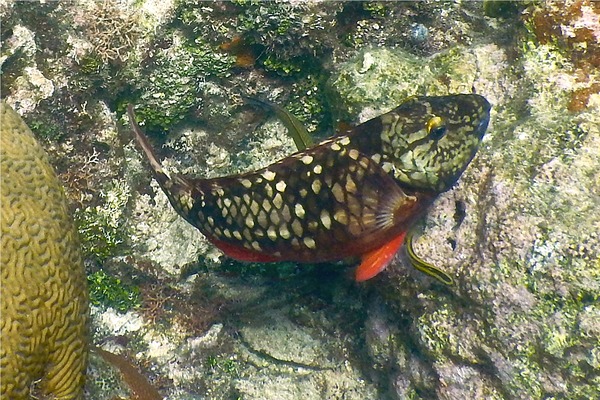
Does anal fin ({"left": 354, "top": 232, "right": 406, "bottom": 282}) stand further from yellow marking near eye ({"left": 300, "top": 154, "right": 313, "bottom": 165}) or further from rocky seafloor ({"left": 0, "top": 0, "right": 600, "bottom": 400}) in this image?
yellow marking near eye ({"left": 300, "top": 154, "right": 313, "bottom": 165})

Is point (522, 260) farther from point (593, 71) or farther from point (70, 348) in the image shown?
point (70, 348)

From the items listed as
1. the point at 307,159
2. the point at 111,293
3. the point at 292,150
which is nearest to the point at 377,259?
the point at 307,159

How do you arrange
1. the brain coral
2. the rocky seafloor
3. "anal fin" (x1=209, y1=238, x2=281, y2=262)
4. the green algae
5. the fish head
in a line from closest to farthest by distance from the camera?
the brain coral
the rocky seafloor
the fish head
"anal fin" (x1=209, y1=238, x2=281, y2=262)
the green algae

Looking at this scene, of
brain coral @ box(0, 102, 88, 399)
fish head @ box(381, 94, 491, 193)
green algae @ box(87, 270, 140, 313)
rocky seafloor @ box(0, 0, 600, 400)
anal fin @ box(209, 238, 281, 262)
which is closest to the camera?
brain coral @ box(0, 102, 88, 399)

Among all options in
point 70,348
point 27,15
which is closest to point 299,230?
point 70,348

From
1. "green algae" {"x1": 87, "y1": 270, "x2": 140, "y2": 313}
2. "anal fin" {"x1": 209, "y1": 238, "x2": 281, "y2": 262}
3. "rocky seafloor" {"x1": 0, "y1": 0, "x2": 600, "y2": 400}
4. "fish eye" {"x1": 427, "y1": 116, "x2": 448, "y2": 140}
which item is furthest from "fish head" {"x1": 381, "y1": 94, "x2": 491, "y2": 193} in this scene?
"green algae" {"x1": 87, "y1": 270, "x2": 140, "y2": 313}

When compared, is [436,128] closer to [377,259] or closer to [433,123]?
[433,123]
